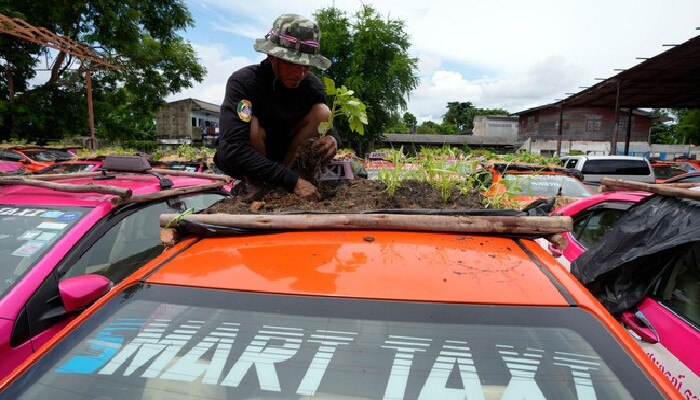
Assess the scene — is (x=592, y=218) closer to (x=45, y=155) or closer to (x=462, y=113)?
(x=45, y=155)

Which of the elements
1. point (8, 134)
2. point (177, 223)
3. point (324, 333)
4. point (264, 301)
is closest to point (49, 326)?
Result: point (177, 223)

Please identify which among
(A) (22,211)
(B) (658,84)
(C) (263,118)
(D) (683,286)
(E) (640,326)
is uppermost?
(B) (658,84)

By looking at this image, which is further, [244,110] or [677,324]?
[244,110]

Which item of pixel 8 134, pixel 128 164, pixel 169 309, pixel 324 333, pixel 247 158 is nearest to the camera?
pixel 324 333

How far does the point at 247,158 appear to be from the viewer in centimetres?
237

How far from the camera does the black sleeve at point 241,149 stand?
235 centimetres

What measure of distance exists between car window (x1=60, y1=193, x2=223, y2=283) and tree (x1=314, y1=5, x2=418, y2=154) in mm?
28086

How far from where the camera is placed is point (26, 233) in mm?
2561

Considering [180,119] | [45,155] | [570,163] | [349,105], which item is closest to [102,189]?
[349,105]

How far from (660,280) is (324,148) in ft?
7.34

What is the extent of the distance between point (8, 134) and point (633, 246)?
26252 millimetres

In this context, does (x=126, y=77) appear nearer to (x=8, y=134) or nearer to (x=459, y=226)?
(x=8, y=134)

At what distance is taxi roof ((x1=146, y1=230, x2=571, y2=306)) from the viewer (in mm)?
1298

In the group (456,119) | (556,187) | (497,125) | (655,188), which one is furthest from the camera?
(456,119)
